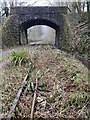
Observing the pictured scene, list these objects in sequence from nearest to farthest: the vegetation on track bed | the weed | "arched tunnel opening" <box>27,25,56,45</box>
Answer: the vegetation on track bed < the weed < "arched tunnel opening" <box>27,25,56,45</box>

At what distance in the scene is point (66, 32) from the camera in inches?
764

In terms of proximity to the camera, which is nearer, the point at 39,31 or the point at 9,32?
the point at 9,32

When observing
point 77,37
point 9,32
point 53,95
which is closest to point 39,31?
point 9,32

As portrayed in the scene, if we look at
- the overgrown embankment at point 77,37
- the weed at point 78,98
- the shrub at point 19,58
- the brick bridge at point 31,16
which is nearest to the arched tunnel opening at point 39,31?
the brick bridge at point 31,16

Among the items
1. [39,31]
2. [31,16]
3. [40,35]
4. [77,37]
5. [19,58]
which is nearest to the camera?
[19,58]

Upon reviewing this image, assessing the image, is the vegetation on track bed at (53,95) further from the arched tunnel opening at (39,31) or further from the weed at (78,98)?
the arched tunnel opening at (39,31)

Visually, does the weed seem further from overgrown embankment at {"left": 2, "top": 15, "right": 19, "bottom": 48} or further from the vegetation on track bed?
overgrown embankment at {"left": 2, "top": 15, "right": 19, "bottom": 48}

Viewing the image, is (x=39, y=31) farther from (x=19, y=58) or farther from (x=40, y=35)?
(x=19, y=58)

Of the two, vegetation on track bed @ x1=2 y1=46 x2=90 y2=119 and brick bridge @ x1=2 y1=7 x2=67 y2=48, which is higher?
brick bridge @ x1=2 y1=7 x2=67 y2=48

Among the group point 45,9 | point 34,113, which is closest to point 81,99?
point 34,113

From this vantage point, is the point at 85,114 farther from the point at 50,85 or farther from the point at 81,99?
the point at 50,85

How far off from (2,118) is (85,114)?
1703mm

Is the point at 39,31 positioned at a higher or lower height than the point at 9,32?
lower

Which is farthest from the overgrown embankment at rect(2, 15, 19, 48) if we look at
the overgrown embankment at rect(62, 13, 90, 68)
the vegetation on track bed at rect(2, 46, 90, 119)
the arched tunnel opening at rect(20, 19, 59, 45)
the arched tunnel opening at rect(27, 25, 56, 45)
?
the arched tunnel opening at rect(27, 25, 56, 45)
